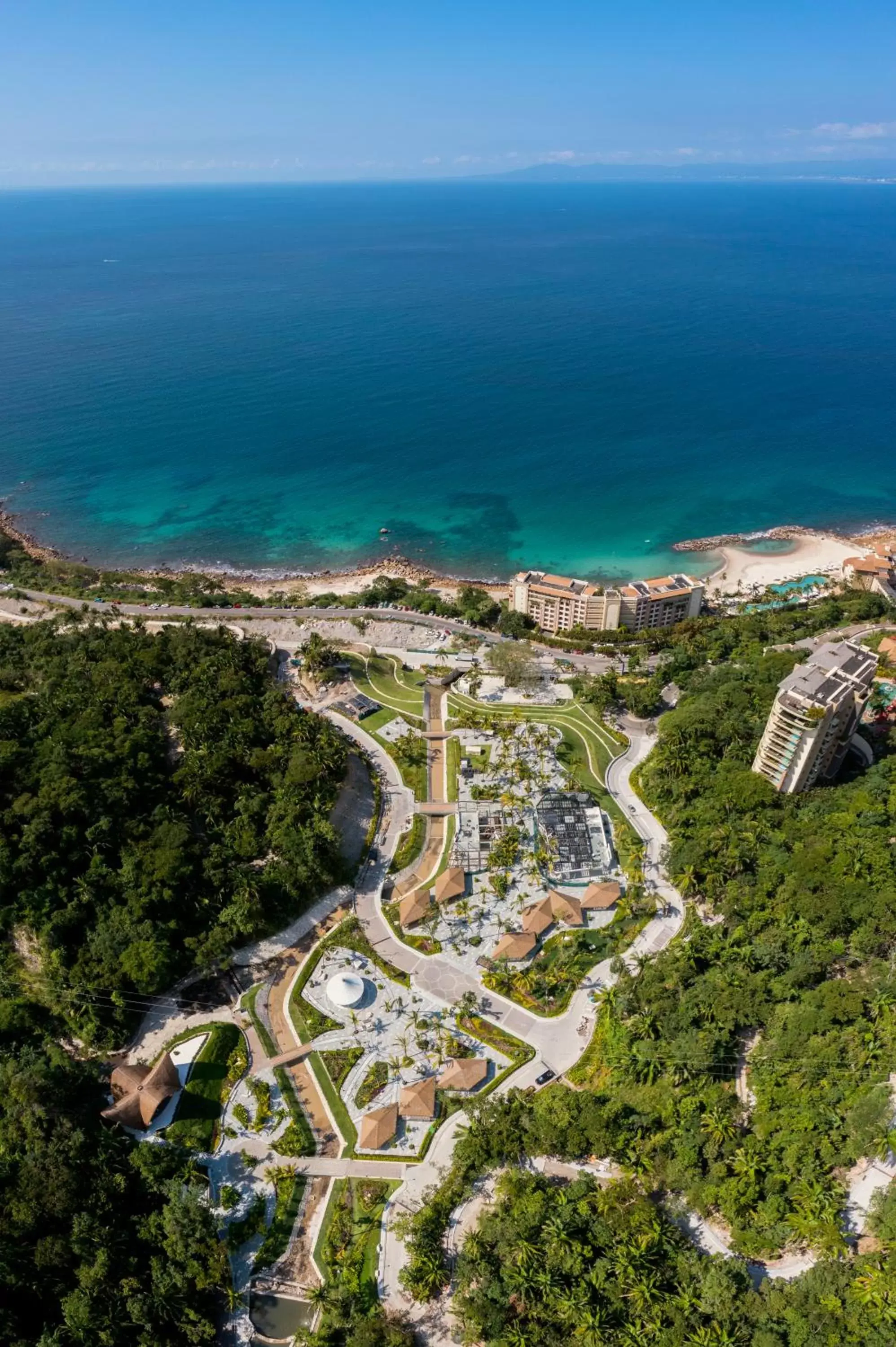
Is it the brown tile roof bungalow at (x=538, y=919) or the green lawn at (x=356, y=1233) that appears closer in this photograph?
the green lawn at (x=356, y=1233)

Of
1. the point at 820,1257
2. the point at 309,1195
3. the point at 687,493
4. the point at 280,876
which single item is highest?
the point at 687,493

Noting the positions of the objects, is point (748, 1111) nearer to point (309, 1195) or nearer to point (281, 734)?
point (309, 1195)

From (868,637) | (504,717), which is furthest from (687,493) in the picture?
(504,717)

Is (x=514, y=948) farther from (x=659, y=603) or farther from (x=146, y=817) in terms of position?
(x=659, y=603)

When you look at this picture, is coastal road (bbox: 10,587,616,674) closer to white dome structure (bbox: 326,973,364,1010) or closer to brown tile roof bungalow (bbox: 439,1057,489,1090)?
white dome structure (bbox: 326,973,364,1010)

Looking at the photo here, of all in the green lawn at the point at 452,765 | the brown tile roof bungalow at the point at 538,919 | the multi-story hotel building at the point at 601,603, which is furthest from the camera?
the multi-story hotel building at the point at 601,603

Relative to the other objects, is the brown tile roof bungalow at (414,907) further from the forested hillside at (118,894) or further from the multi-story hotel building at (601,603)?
the multi-story hotel building at (601,603)


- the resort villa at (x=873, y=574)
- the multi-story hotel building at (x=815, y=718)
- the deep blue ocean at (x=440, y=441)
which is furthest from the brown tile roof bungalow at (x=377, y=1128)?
the resort villa at (x=873, y=574)
